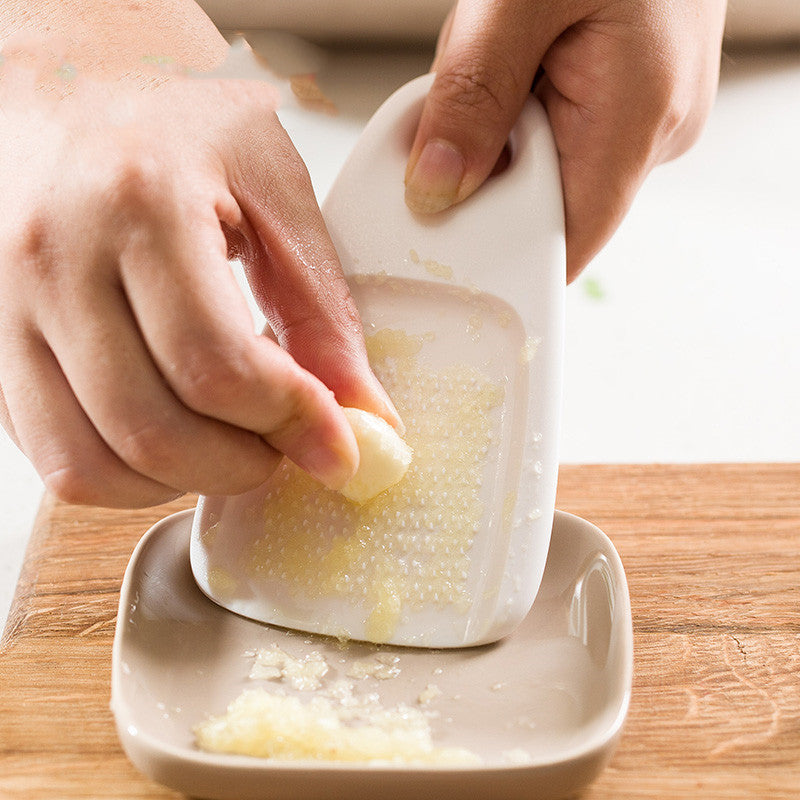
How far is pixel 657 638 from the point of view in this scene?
676 millimetres

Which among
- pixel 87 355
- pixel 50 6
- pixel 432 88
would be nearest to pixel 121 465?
pixel 87 355

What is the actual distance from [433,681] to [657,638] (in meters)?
0.17

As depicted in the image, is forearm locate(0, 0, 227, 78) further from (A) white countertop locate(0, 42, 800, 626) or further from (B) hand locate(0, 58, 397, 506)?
(A) white countertop locate(0, 42, 800, 626)

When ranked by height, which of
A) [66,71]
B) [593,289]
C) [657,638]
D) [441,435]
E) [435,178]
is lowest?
[593,289]

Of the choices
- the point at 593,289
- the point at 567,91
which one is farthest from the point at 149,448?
the point at 593,289

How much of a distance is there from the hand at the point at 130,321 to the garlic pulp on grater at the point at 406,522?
61 millimetres

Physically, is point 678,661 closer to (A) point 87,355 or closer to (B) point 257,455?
(B) point 257,455

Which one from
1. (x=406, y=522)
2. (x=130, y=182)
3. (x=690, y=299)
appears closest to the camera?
(x=130, y=182)

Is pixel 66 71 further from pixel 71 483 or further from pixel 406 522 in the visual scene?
pixel 406 522

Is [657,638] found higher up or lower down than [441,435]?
lower down

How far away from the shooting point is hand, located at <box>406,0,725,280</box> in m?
0.73

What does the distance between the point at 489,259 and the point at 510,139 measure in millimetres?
128

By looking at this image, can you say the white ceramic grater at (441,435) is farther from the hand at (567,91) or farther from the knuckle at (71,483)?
the knuckle at (71,483)

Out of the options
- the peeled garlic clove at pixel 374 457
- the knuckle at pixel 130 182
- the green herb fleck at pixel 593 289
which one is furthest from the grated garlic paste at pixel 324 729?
the green herb fleck at pixel 593 289
